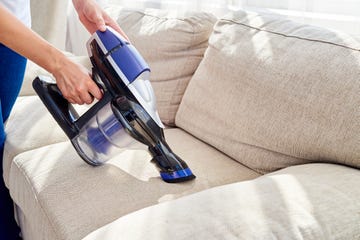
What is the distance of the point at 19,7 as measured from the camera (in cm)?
130

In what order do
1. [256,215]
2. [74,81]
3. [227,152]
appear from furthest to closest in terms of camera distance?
[227,152], [74,81], [256,215]

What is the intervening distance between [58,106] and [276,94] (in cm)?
57

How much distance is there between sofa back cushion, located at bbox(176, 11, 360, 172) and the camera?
99 centimetres

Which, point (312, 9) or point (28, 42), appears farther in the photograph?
point (312, 9)

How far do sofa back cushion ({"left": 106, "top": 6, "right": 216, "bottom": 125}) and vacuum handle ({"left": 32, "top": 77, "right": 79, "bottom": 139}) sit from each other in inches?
18.2

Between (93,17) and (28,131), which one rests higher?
(93,17)

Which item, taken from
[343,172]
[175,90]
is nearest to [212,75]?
[175,90]

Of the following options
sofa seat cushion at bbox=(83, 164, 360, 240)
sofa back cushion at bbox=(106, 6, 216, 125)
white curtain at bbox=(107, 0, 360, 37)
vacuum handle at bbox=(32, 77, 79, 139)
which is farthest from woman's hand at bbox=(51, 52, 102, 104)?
white curtain at bbox=(107, 0, 360, 37)

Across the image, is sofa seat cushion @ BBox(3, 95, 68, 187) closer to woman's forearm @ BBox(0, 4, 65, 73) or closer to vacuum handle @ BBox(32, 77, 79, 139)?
vacuum handle @ BBox(32, 77, 79, 139)

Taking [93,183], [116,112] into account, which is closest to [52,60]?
[116,112]

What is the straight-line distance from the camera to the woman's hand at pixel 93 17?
1.15m

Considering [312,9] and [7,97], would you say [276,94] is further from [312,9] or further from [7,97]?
[7,97]

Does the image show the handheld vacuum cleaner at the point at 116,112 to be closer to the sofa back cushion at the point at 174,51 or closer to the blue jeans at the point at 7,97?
the blue jeans at the point at 7,97

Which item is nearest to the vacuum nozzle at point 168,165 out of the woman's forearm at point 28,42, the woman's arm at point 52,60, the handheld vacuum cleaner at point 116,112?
the handheld vacuum cleaner at point 116,112
